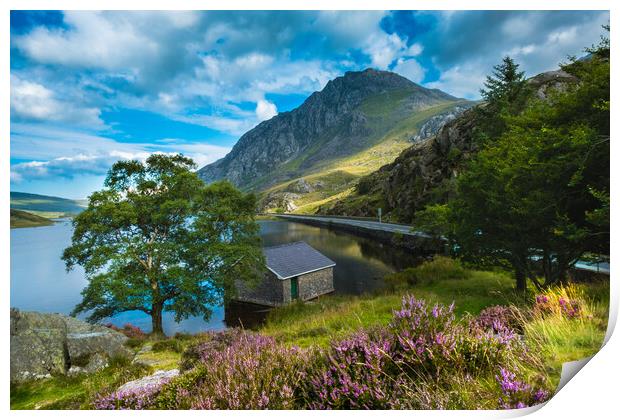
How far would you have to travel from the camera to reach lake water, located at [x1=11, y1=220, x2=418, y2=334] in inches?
422

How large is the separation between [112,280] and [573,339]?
47.9ft

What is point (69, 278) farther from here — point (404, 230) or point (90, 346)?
point (404, 230)

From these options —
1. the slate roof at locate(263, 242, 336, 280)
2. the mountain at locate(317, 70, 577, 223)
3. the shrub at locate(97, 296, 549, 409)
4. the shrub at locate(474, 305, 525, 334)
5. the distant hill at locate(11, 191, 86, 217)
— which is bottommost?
the slate roof at locate(263, 242, 336, 280)

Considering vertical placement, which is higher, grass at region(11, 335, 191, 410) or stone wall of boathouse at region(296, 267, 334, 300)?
grass at region(11, 335, 191, 410)

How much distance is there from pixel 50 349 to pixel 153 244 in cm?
841

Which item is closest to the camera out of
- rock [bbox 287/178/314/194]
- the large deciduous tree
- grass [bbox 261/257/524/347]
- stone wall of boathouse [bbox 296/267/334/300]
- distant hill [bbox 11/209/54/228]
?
distant hill [bbox 11/209/54/228]

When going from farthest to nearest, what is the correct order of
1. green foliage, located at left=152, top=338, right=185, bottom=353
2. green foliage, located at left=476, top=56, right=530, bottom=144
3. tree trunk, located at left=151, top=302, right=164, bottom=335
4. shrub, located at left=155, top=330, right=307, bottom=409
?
green foliage, located at left=476, top=56, right=530, bottom=144 → tree trunk, located at left=151, top=302, right=164, bottom=335 → green foliage, located at left=152, top=338, right=185, bottom=353 → shrub, located at left=155, top=330, right=307, bottom=409

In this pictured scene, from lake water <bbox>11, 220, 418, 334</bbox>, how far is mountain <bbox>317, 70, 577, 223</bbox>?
494 inches

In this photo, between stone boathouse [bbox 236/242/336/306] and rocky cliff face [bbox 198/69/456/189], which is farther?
stone boathouse [bbox 236/242/336/306]

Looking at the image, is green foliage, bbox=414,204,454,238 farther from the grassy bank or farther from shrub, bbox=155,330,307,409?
shrub, bbox=155,330,307,409

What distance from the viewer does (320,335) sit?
9.05 meters

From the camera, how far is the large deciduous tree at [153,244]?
13.8 meters

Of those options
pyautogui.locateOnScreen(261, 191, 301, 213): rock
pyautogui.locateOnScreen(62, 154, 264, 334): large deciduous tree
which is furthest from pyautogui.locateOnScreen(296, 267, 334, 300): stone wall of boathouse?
pyautogui.locateOnScreen(261, 191, 301, 213): rock
